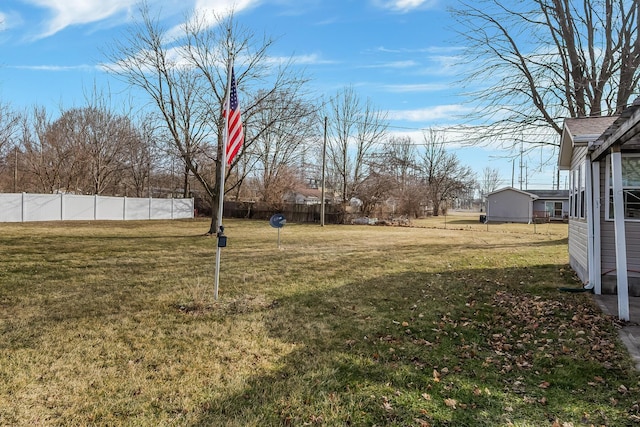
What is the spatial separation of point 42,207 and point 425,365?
24987 millimetres

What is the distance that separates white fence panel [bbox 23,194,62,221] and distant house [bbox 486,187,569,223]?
109ft

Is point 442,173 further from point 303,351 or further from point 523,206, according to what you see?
point 303,351

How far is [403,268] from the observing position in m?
8.32

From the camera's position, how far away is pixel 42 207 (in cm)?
2156

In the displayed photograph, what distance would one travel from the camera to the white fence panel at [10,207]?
786 inches

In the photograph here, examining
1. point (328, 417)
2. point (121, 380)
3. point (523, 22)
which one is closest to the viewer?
point (328, 417)

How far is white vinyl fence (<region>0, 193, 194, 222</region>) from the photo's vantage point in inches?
805

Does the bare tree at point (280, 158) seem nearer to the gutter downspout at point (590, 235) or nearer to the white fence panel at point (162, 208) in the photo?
the white fence panel at point (162, 208)

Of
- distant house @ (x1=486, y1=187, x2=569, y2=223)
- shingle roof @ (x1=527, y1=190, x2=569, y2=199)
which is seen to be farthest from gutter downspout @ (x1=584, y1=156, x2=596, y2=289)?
shingle roof @ (x1=527, y1=190, x2=569, y2=199)

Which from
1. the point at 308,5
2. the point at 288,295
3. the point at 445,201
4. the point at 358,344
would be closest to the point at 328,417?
the point at 358,344

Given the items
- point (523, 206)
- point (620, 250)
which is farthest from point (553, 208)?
point (620, 250)

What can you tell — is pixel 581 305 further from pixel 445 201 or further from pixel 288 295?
pixel 445 201

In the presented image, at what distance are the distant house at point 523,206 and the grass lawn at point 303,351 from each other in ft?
99.3

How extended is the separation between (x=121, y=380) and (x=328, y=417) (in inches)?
65.0
